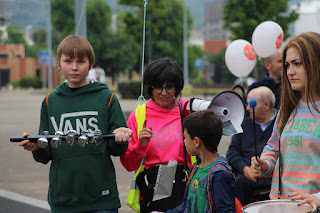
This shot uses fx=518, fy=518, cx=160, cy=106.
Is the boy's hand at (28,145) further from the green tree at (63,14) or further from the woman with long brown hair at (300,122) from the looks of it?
the green tree at (63,14)

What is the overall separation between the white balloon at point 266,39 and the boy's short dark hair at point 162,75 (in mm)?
3278

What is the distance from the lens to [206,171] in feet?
9.22

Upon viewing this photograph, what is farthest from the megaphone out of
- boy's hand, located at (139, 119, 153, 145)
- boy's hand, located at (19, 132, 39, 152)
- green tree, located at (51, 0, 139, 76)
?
green tree, located at (51, 0, 139, 76)

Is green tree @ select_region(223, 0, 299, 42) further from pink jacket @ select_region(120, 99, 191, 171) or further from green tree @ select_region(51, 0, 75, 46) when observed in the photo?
green tree @ select_region(51, 0, 75, 46)

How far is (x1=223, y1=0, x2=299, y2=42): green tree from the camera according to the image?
2230 centimetres

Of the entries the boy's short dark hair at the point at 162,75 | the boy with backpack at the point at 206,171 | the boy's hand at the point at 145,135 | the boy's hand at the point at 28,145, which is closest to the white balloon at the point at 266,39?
the boy's short dark hair at the point at 162,75

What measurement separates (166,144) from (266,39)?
3710mm

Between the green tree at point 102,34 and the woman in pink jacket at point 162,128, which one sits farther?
the green tree at point 102,34

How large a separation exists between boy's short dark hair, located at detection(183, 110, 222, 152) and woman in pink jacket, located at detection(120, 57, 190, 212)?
47cm

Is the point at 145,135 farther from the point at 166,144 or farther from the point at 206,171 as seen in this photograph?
the point at 206,171

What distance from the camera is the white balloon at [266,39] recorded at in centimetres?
654

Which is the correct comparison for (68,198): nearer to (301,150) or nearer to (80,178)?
(80,178)

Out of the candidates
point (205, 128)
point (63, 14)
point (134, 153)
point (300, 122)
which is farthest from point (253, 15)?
point (63, 14)

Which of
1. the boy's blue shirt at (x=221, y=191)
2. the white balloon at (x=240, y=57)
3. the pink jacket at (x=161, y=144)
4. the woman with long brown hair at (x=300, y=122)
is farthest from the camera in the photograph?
the white balloon at (x=240, y=57)
